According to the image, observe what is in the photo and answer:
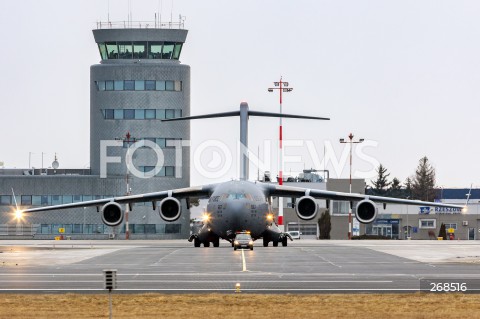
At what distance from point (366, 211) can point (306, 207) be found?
379 cm

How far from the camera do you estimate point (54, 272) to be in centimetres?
4359

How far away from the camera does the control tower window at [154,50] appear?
370ft

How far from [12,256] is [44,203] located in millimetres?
57041

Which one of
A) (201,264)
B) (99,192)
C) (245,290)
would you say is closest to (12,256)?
(201,264)

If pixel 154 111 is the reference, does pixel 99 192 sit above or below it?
below

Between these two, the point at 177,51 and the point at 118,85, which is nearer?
the point at 118,85

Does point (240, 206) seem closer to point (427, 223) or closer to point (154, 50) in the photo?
point (154, 50)

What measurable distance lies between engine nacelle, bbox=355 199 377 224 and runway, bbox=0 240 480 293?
28.6 ft

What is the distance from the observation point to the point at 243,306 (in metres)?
30.0

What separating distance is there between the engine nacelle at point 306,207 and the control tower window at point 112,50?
49.4 m

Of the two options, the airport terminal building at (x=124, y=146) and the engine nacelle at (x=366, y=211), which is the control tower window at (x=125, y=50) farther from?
the engine nacelle at (x=366, y=211)

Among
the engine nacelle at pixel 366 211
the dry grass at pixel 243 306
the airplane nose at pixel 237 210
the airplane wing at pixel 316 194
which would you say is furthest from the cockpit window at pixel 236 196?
the dry grass at pixel 243 306

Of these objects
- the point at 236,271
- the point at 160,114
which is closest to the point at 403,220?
the point at 160,114

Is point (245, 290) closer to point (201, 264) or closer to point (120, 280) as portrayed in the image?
point (120, 280)
